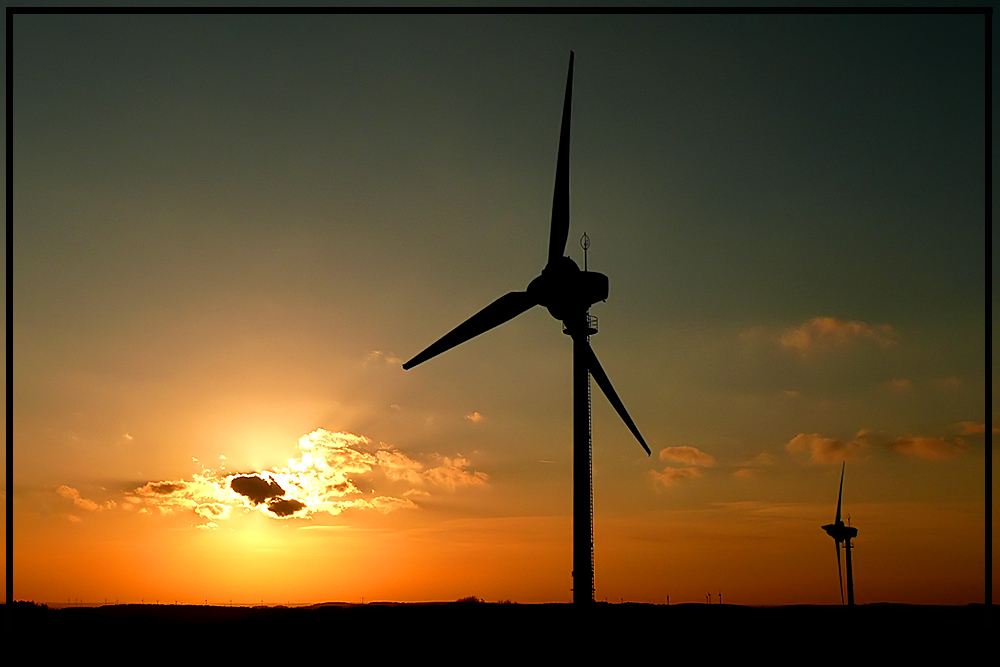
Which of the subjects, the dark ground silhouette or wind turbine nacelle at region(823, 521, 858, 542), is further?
wind turbine nacelle at region(823, 521, 858, 542)

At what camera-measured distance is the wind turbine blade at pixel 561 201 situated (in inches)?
2014

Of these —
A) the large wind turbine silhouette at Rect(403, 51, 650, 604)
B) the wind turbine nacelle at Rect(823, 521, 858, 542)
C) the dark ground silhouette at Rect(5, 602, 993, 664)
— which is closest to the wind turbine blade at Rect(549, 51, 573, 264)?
the large wind turbine silhouette at Rect(403, 51, 650, 604)

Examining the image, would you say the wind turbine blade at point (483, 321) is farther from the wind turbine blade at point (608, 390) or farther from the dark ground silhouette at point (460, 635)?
the dark ground silhouette at point (460, 635)

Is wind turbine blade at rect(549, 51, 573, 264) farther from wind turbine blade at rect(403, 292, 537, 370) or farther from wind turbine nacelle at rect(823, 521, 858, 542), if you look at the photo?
wind turbine nacelle at rect(823, 521, 858, 542)

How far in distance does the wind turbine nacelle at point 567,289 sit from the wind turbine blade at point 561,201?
2.61ft

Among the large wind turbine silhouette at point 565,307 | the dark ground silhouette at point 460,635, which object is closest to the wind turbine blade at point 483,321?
the large wind turbine silhouette at point 565,307

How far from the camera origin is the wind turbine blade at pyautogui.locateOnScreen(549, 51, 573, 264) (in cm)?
5116

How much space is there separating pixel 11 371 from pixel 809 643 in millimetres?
74795

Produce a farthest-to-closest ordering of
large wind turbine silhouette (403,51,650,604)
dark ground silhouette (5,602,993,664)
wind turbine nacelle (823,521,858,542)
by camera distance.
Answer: wind turbine nacelle (823,521,858,542) < dark ground silhouette (5,602,993,664) < large wind turbine silhouette (403,51,650,604)

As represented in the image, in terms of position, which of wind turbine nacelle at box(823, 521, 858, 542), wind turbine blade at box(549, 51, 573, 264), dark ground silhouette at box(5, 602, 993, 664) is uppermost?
wind turbine blade at box(549, 51, 573, 264)

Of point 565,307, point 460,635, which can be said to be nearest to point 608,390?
point 565,307

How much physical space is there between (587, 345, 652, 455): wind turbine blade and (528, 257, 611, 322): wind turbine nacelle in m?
2.51

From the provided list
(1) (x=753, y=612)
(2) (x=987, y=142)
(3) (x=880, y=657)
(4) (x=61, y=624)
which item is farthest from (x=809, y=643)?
(4) (x=61, y=624)

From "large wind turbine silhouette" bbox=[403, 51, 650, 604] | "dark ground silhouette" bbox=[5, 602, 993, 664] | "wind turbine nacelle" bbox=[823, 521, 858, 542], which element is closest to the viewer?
"large wind turbine silhouette" bbox=[403, 51, 650, 604]
